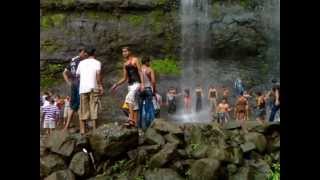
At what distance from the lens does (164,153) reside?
4.70 meters

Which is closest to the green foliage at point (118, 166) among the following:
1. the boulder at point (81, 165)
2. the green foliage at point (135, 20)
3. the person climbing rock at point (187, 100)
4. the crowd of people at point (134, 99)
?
the boulder at point (81, 165)

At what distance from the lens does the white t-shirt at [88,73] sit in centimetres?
489

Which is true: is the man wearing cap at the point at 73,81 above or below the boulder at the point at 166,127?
above

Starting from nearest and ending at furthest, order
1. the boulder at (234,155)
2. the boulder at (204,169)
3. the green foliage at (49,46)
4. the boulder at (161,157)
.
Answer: the boulder at (204,169) < the boulder at (161,157) < the boulder at (234,155) < the green foliage at (49,46)

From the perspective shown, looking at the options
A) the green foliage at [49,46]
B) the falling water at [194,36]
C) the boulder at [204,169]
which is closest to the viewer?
the boulder at [204,169]

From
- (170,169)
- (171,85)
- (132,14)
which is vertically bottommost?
(170,169)

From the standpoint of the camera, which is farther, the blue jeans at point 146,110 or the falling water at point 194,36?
the falling water at point 194,36

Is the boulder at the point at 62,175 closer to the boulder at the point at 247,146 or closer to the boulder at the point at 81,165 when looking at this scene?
the boulder at the point at 81,165

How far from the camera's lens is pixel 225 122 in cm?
493
